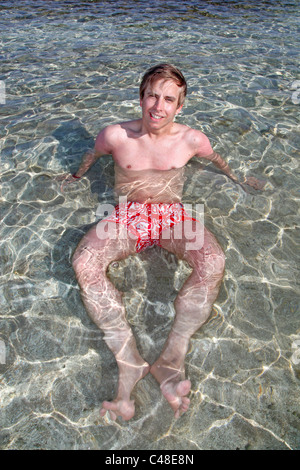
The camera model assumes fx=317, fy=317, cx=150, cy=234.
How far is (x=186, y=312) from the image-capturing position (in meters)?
2.59

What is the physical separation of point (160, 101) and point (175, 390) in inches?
91.4

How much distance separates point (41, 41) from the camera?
7.68 meters

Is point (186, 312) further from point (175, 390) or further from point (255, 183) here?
point (255, 183)

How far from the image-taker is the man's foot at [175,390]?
223 cm

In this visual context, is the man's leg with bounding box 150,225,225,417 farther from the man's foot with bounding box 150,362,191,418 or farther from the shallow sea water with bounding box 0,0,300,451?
the shallow sea water with bounding box 0,0,300,451

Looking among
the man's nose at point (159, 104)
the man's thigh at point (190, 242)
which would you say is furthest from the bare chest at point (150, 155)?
A: the man's thigh at point (190, 242)

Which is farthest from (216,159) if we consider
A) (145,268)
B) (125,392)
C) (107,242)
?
(125,392)

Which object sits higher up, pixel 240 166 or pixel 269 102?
pixel 269 102

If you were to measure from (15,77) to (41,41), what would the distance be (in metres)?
2.24

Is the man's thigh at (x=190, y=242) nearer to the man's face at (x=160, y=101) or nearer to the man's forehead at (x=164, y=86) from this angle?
the man's face at (x=160, y=101)

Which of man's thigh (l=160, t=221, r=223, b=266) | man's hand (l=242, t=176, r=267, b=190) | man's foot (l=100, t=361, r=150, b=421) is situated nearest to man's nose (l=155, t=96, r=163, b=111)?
man's thigh (l=160, t=221, r=223, b=266)
